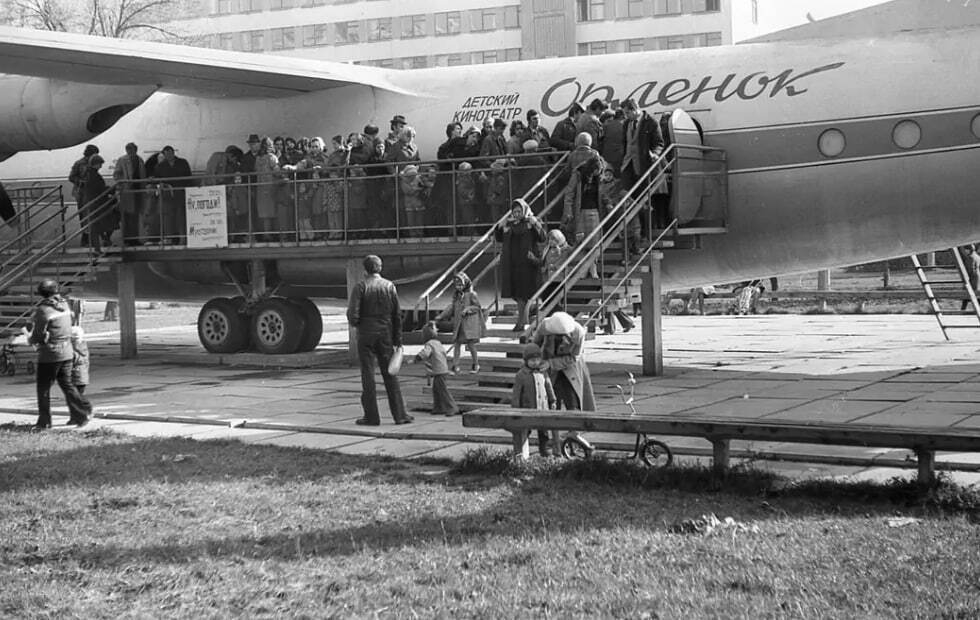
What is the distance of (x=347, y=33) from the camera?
80.0m

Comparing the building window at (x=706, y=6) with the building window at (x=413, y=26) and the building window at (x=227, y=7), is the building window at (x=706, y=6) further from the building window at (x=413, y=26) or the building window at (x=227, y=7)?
the building window at (x=227, y=7)

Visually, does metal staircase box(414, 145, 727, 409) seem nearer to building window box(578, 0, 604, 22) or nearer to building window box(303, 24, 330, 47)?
building window box(578, 0, 604, 22)

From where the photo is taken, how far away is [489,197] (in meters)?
19.3

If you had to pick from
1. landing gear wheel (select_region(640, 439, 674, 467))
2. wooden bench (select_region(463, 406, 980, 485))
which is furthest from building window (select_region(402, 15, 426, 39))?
landing gear wheel (select_region(640, 439, 674, 467))

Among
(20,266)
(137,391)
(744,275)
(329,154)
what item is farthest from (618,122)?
(20,266)

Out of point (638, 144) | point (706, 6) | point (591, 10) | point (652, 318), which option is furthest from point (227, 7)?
point (638, 144)

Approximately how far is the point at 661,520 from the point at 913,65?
10.7 metres

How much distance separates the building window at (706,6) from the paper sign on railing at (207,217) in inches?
2146

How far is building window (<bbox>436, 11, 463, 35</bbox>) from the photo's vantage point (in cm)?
7725

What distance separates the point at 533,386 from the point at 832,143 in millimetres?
8168

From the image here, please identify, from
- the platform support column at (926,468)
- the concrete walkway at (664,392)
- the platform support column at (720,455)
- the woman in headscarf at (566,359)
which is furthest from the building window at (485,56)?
the platform support column at (926,468)

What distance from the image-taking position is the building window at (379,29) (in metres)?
79.1

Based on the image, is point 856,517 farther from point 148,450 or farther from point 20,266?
point 20,266

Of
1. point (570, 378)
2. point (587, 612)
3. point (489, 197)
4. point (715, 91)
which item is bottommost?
point (587, 612)
